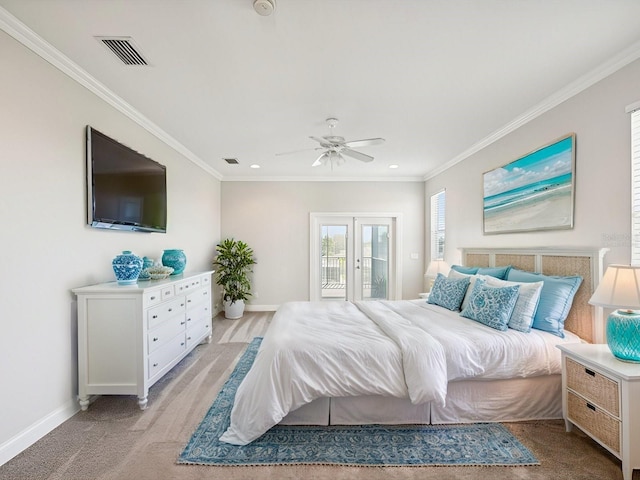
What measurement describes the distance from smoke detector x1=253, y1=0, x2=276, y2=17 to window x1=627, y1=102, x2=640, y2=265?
8.25 feet

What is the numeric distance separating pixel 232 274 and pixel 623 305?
16.4 ft

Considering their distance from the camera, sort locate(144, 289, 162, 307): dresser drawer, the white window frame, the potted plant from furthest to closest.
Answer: the potted plant, the white window frame, locate(144, 289, 162, 307): dresser drawer

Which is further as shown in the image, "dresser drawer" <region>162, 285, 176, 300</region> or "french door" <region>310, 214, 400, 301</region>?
"french door" <region>310, 214, 400, 301</region>

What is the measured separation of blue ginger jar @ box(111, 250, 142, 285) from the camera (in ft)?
8.68

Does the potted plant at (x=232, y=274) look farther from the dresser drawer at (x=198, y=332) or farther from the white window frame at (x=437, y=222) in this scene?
the white window frame at (x=437, y=222)

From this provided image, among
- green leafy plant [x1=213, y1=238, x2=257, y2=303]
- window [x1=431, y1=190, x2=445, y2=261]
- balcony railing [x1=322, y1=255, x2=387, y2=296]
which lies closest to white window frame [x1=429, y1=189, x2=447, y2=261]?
window [x1=431, y1=190, x2=445, y2=261]

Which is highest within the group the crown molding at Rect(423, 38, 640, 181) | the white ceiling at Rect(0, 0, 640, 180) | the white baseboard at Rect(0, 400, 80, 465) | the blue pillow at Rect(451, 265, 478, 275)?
the white ceiling at Rect(0, 0, 640, 180)

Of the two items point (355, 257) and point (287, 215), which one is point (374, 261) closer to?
point (355, 257)

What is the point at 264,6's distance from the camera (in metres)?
1.70

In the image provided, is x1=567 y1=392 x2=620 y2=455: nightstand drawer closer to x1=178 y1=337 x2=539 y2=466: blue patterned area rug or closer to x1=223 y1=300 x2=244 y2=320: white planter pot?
x1=178 y1=337 x2=539 y2=466: blue patterned area rug

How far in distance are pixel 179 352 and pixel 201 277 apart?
98 centimetres

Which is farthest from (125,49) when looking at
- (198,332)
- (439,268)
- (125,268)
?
(439,268)

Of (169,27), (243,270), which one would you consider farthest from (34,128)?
(243,270)

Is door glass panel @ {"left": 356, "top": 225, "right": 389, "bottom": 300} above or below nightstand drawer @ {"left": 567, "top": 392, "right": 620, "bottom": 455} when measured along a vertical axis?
above
